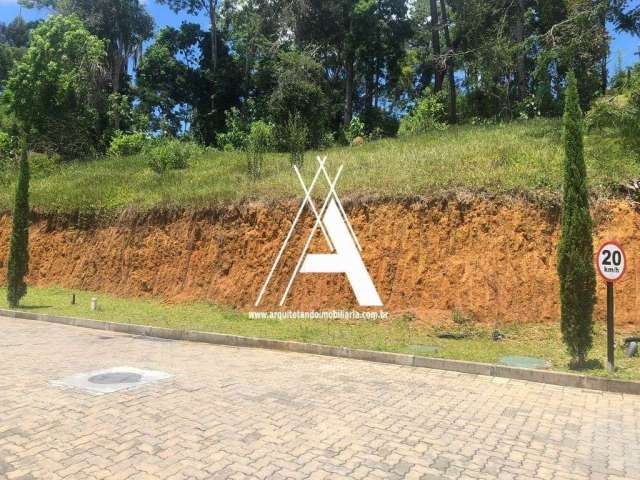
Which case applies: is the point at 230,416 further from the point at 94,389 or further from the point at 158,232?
the point at 158,232

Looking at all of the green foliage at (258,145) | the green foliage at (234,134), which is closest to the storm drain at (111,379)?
the green foliage at (258,145)

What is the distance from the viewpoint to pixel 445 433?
17.7ft

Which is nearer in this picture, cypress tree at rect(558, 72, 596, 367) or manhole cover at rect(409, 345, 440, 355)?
cypress tree at rect(558, 72, 596, 367)

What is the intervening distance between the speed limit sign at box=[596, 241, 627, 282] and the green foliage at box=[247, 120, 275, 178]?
12.6m

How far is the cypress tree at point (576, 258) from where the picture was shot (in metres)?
7.90

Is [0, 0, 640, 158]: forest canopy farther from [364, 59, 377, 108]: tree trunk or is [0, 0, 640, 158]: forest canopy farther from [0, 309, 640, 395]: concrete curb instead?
[0, 309, 640, 395]: concrete curb

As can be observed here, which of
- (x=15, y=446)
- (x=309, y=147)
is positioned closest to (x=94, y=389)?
(x=15, y=446)

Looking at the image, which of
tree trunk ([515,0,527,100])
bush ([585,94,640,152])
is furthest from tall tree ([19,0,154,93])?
bush ([585,94,640,152])

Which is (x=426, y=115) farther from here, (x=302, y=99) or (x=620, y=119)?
(x=620, y=119)

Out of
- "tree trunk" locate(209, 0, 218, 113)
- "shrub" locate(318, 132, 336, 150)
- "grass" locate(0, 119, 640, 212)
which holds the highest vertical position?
"tree trunk" locate(209, 0, 218, 113)

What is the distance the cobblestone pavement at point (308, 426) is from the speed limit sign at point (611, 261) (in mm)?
1682

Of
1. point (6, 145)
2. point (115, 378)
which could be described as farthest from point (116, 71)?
point (115, 378)

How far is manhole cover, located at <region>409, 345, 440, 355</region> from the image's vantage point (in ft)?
30.0

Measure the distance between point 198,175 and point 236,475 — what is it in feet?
59.8
